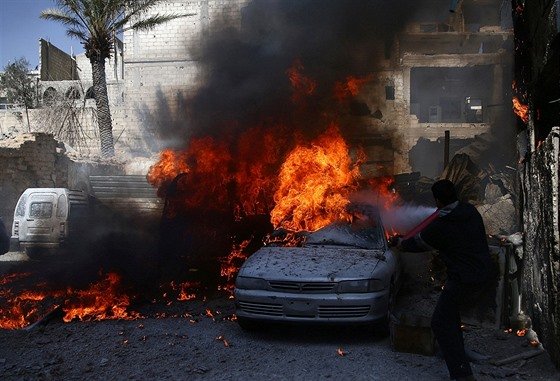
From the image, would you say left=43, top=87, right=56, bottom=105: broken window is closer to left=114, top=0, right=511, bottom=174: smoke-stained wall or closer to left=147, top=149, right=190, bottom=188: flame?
left=114, top=0, right=511, bottom=174: smoke-stained wall

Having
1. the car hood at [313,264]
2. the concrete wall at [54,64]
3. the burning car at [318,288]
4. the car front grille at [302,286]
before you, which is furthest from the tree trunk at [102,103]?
the car front grille at [302,286]

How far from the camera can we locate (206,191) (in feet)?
34.7

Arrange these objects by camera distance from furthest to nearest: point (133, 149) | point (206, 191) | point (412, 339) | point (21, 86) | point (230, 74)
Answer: point (21, 86) → point (133, 149) → point (230, 74) → point (206, 191) → point (412, 339)

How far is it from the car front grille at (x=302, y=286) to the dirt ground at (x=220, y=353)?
65cm

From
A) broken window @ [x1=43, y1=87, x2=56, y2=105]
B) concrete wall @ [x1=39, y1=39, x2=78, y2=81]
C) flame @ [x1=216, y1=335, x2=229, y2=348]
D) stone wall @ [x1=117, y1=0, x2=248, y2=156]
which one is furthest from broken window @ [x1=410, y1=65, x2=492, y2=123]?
concrete wall @ [x1=39, y1=39, x2=78, y2=81]

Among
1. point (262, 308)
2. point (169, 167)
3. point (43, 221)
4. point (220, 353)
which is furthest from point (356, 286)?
point (169, 167)

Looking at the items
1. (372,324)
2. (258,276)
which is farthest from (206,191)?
(372,324)

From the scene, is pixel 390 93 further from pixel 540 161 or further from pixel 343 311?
pixel 343 311

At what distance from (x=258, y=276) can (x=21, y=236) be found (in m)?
9.32

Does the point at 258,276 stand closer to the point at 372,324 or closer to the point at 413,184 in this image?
the point at 372,324

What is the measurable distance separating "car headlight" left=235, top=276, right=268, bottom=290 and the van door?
848 centimetres

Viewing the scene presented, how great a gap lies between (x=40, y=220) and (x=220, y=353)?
9.06m

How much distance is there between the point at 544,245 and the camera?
5.00 m

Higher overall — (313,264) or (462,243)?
(462,243)
